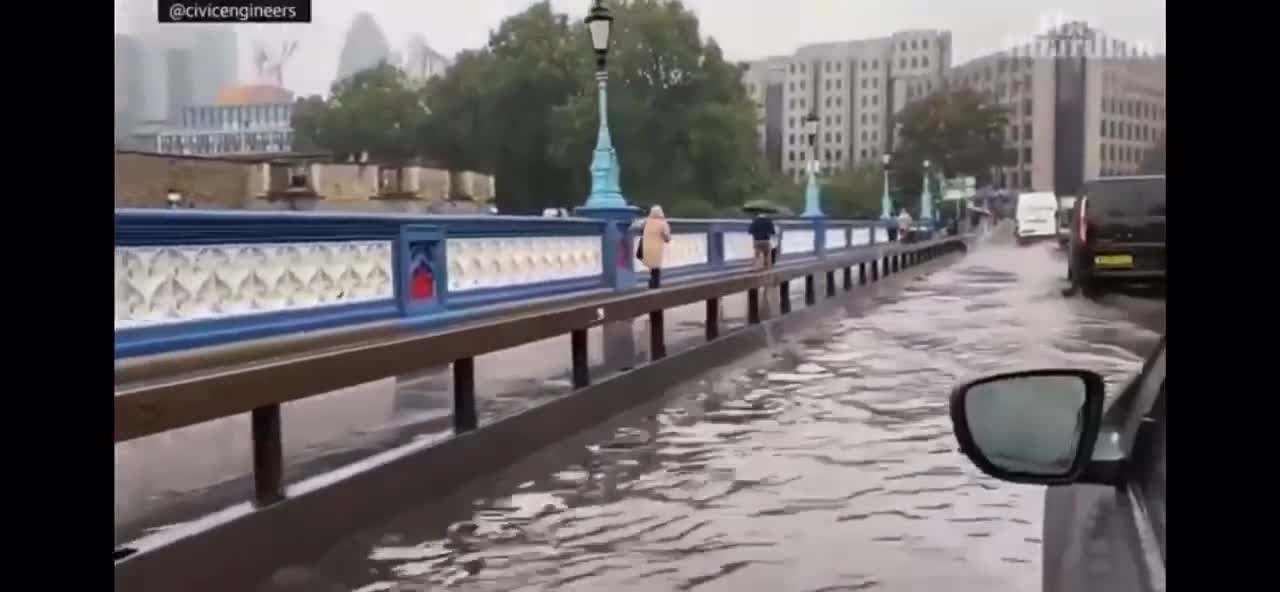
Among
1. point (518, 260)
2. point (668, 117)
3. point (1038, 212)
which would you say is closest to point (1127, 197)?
point (1038, 212)

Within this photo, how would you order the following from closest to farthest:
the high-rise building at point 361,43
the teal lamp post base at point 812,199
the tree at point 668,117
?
the high-rise building at point 361,43 < the tree at point 668,117 < the teal lamp post base at point 812,199

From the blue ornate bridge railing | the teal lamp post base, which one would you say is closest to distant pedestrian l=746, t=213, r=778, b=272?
the teal lamp post base

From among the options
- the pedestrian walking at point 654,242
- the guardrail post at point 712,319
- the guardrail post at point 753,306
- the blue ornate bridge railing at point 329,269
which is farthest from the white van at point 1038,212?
the pedestrian walking at point 654,242

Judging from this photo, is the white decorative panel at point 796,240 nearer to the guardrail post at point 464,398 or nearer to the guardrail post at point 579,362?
the guardrail post at point 579,362

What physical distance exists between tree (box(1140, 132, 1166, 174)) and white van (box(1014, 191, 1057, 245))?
193cm

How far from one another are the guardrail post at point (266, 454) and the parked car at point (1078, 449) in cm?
382

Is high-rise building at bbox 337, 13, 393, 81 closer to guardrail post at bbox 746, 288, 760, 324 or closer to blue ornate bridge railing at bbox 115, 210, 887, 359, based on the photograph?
blue ornate bridge railing at bbox 115, 210, 887, 359

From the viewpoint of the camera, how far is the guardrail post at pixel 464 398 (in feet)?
24.3

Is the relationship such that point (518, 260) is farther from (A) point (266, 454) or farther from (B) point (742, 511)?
(A) point (266, 454)

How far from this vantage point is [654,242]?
1683 cm
